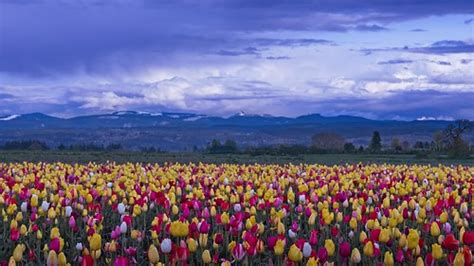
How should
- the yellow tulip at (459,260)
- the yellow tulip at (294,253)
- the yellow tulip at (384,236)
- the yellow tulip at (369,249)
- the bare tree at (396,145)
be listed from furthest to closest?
the bare tree at (396,145), the yellow tulip at (384,236), the yellow tulip at (369,249), the yellow tulip at (294,253), the yellow tulip at (459,260)

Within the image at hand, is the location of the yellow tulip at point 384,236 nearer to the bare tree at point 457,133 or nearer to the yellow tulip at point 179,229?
the yellow tulip at point 179,229

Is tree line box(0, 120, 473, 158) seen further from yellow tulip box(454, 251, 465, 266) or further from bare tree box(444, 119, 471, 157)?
yellow tulip box(454, 251, 465, 266)

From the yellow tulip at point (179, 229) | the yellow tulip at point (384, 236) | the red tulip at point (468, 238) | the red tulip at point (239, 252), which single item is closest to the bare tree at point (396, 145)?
the yellow tulip at point (384, 236)

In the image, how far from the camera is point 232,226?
8531 mm

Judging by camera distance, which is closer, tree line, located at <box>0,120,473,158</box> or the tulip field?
the tulip field

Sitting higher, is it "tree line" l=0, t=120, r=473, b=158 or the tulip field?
"tree line" l=0, t=120, r=473, b=158

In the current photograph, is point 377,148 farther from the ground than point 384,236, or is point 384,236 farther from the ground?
point 377,148

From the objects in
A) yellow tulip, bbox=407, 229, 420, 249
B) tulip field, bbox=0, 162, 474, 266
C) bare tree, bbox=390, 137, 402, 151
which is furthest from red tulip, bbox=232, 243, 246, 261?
bare tree, bbox=390, 137, 402, 151

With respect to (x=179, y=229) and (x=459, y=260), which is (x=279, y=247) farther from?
(x=459, y=260)

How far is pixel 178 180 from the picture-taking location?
1590cm

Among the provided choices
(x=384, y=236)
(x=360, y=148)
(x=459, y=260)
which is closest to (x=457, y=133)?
(x=360, y=148)

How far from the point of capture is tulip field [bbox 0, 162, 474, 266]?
721 cm

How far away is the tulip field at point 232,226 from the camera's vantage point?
721 centimetres

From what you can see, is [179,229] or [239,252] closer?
[239,252]
